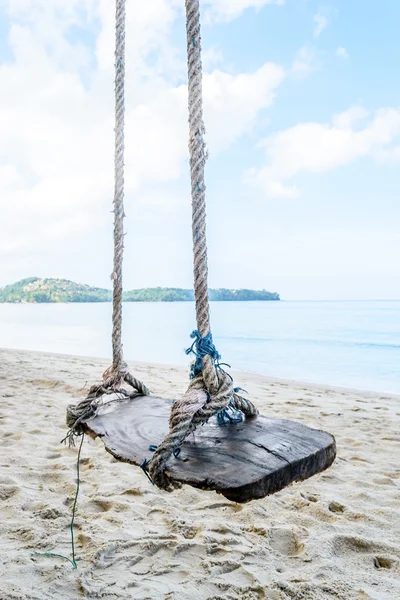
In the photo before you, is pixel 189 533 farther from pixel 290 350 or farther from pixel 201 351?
pixel 290 350

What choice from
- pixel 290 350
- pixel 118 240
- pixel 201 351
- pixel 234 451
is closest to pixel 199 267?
pixel 201 351

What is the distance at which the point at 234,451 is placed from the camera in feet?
3.33

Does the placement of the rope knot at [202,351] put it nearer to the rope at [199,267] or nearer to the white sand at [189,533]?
the rope at [199,267]

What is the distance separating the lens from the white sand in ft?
5.07

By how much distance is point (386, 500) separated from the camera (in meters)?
2.24

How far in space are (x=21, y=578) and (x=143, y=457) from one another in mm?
881

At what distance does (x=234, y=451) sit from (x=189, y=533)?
1.08 m

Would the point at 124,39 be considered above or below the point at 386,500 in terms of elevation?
above

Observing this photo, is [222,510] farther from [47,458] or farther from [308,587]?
[47,458]

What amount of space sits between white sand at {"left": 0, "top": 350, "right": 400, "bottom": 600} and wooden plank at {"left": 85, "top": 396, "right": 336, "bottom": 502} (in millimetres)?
648

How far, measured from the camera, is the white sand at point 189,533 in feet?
5.07

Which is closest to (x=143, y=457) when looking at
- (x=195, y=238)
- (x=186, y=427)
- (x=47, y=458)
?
(x=186, y=427)

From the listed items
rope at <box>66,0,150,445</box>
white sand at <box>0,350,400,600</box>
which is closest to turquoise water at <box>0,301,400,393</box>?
white sand at <box>0,350,400,600</box>

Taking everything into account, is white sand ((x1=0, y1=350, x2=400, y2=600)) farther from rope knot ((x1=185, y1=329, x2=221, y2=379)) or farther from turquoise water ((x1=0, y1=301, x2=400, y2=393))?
turquoise water ((x1=0, y1=301, x2=400, y2=393))
